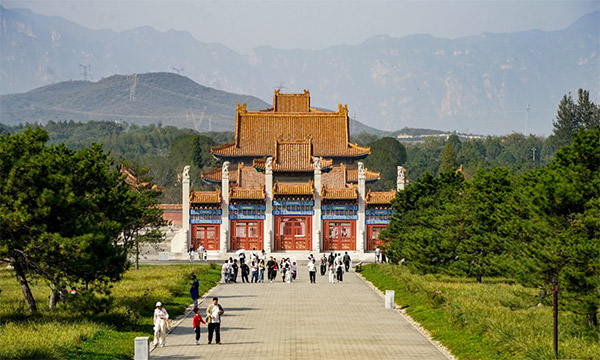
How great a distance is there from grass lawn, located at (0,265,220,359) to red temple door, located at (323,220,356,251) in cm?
2714

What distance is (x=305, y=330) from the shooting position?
1211 inches

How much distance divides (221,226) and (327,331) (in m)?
38.9

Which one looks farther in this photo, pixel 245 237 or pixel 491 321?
pixel 245 237

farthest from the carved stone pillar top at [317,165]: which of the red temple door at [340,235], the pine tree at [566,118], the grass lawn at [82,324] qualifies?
the pine tree at [566,118]

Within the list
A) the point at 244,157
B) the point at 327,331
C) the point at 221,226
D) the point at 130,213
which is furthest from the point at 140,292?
the point at 244,157

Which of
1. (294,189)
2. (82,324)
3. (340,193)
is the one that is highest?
(294,189)

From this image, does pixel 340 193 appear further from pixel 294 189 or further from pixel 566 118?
pixel 566 118

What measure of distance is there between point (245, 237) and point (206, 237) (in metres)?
2.80

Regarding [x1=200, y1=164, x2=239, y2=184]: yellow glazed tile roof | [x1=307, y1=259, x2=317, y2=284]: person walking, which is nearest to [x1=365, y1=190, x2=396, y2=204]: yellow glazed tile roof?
[x1=200, y1=164, x2=239, y2=184]: yellow glazed tile roof

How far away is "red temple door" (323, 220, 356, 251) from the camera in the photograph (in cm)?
6956

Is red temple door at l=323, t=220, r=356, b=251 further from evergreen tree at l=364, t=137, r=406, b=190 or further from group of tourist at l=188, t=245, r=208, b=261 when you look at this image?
evergreen tree at l=364, t=137, r=406, b=190

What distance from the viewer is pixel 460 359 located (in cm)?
2552

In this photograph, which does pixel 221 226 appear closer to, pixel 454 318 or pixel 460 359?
pixel 454 318

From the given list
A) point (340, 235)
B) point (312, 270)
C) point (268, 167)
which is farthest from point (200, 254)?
point (312, 270)
